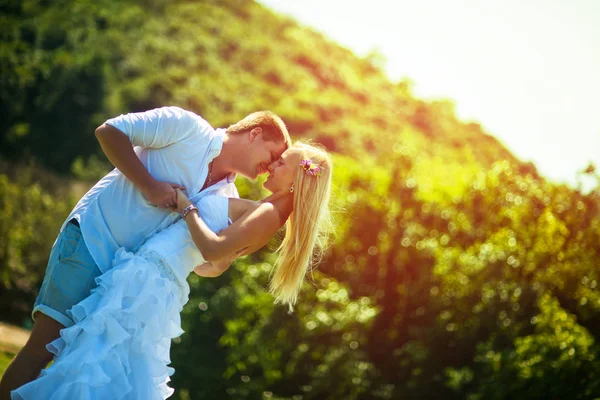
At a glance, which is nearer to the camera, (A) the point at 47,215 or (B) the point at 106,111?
(A) the point at 47,215

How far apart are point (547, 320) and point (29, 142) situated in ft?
37.5

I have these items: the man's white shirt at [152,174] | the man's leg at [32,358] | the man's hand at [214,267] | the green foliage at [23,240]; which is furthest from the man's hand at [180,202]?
the green foliage at [23,240]

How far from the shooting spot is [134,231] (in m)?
3.18

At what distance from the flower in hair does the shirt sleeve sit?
0.53 metres

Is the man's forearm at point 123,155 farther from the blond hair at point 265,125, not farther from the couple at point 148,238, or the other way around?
the blond hair at point 265,125

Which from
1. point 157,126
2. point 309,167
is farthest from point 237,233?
point 157,126

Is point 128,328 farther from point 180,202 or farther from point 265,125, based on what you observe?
point 265,125

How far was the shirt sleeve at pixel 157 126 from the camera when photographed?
119 inches

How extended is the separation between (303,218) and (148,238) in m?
0.72

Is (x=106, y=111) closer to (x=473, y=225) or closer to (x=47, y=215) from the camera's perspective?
(x=47, y=215)

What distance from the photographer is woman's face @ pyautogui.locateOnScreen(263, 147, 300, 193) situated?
332 centimetres

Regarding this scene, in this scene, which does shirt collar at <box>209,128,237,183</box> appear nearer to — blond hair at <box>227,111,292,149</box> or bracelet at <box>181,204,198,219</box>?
blond hair at <box>227,111,292,149</box>

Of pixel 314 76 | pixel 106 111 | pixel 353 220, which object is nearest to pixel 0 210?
pixel 353 220

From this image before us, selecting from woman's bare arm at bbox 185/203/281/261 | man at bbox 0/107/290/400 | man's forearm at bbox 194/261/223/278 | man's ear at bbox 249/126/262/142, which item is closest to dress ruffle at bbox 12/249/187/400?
man at bbox 0/107/290/400
